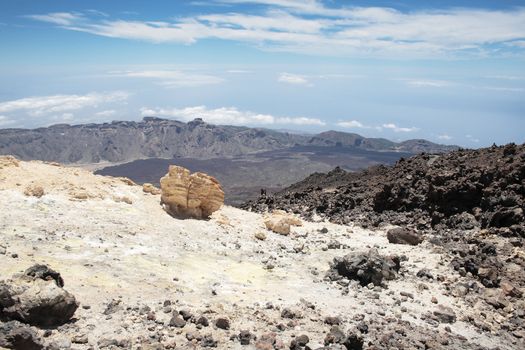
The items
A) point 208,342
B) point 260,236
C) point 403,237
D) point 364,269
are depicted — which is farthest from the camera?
point 403,237

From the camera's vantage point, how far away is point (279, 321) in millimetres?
10734

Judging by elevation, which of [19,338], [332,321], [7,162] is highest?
[7,162]

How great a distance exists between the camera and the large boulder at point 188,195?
59.0 feet

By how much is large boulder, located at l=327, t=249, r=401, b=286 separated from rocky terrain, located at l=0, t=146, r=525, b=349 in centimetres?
3

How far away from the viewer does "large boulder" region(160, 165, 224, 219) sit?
17984 millimetres

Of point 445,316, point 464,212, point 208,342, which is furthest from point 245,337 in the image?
point 464,212

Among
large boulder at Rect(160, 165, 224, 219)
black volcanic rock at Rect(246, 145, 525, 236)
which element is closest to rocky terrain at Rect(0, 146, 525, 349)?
large boulder at Rect(160, 165, 224, 219)

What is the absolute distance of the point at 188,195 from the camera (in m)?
18.1

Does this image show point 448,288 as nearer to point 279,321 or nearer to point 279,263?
point 279,263

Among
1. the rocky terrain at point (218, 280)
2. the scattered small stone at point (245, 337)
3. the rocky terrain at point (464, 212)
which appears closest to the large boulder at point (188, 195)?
the rocky terrain at point (218, 280)

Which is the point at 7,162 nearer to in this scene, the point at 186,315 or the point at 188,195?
the point at 188,195

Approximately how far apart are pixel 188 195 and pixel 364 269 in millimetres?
7201

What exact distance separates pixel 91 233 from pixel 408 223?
14341 mm

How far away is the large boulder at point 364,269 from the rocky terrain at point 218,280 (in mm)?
35
